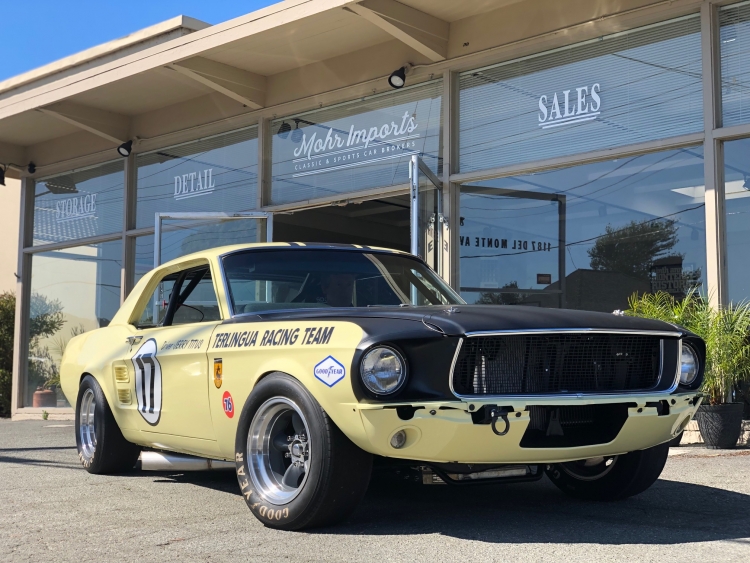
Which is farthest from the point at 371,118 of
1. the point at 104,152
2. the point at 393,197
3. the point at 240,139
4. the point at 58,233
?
the point at 58,233

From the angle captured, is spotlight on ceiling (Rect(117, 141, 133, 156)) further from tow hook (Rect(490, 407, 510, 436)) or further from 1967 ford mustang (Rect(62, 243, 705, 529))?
tow hook (Rect(490, 407, 510, 436))

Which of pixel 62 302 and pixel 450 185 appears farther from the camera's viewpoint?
pixel 62 302

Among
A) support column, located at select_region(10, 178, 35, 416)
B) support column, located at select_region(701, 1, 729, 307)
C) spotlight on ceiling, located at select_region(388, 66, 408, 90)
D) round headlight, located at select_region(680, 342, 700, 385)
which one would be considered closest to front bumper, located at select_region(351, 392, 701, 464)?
round headlight, located at select_region(680, 342, 700, 385)

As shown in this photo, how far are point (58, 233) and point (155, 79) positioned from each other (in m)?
4.62

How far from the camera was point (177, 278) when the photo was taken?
5.97 metres

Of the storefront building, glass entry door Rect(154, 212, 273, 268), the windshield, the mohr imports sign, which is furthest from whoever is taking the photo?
glass entry door Rect(154, 212, 273, 268)

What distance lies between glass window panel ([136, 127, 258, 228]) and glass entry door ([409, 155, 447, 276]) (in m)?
3.08

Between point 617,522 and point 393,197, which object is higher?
point 393,197

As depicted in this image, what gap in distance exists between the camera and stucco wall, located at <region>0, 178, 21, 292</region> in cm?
1997

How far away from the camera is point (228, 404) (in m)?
4.58

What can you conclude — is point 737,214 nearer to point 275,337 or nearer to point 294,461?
point 275,337

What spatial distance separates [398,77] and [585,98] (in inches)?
93.9

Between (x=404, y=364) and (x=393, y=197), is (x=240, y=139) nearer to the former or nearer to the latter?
(x=393, y=197)

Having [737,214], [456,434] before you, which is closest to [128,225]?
[737,214]
